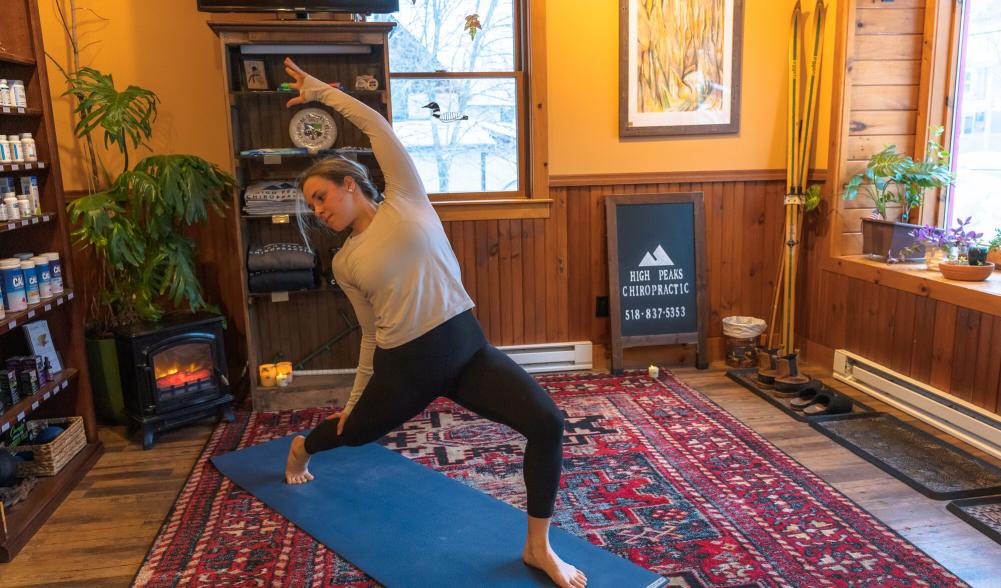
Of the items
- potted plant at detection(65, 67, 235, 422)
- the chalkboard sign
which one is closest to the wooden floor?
potted plant at detection(65, 67, 235, 422)

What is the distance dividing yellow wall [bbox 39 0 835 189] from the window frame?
94 millimetres

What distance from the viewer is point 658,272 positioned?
4.59 metres

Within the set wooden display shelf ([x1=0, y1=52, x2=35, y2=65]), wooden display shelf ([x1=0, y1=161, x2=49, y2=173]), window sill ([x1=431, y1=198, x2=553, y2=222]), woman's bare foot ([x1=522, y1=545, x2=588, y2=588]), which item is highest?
wooden display shelf ([x1=0, y1=52, x2=35, y2=65])

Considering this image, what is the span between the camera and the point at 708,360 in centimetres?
472

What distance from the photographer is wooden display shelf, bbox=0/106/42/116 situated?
2941 millimetres

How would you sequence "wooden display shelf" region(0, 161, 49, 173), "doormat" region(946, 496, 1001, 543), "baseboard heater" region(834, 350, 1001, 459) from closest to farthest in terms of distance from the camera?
"doormat" region(946, 496, 1001, 543)
"wooden display shelf" region(0, 161, 49, 173)
"baseboard heater" region(834, 350, 1001, 459)

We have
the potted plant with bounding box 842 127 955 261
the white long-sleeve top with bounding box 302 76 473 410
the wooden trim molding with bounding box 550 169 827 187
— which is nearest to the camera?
the white long-sleeve top with bounding box 302 76 473 410

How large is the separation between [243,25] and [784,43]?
308cm

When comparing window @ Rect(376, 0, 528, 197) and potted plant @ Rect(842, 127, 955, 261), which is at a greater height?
window @ Rect(376, 0, 528, 197)

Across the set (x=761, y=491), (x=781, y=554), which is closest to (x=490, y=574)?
(x=781, y=554)

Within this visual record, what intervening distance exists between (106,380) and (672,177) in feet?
11.0

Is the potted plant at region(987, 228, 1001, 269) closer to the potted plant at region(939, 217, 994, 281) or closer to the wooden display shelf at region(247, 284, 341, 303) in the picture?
the potted plant at region(939, 217, 994, 281)

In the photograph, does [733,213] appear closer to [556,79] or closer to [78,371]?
[556,79]

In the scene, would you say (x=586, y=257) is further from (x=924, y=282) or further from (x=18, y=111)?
(x=18, y=111)
